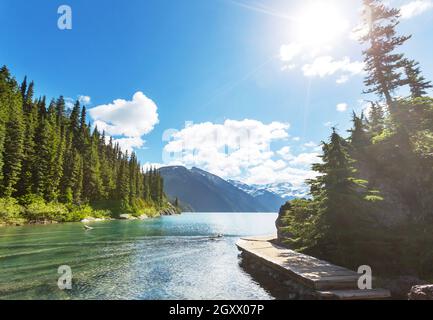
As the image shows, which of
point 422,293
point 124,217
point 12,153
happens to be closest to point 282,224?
point 422,293

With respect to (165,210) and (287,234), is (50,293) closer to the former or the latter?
(287,234)

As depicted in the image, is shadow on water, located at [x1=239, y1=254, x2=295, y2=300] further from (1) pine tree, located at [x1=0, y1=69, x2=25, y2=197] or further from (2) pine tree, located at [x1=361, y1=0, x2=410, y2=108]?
(1) pine tree, located at [x1=0, y1=69, x2=25, y2=197]

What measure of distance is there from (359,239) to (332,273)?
4.01 meters

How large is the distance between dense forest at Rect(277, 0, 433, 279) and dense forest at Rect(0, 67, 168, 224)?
60945 mm

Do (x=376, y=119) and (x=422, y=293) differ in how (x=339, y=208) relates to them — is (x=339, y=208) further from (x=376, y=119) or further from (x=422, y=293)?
(x=376, y=119)

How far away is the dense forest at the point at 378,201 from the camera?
18438mm

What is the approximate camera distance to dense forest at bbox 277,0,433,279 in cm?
1844

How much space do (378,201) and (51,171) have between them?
8198 centimetres

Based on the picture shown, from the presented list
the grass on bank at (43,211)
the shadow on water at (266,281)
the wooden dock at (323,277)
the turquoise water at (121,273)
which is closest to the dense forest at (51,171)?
the grass on bank at (43,211)

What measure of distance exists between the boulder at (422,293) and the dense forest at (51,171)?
6621cm

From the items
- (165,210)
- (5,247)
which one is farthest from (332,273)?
(165,210)

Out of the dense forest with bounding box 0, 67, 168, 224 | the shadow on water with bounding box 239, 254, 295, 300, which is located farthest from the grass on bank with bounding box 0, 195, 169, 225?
the shadow on water with bounding box 239, 254, 295, 300

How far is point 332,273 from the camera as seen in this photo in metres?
16.6

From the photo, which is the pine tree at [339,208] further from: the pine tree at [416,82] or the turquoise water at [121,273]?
the pine tree at [416,82]
